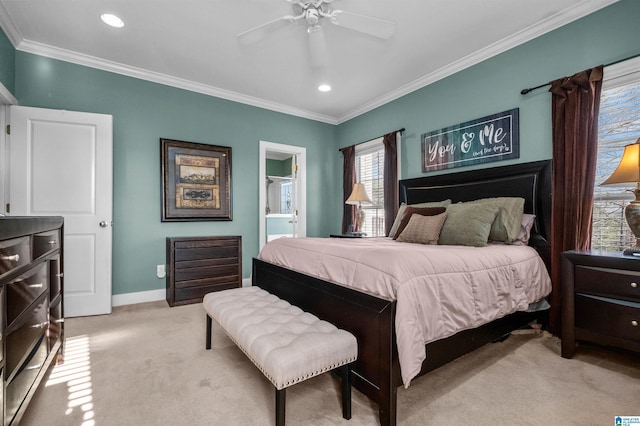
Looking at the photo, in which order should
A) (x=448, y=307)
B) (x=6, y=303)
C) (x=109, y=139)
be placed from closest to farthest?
1. (x=6, y=303)
2. (x=448, y=307)
3. (x=109, y=139)

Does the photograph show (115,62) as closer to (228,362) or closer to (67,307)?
(67,307)

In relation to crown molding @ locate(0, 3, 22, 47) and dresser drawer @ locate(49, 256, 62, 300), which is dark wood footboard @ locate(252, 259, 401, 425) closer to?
dresser drawer @ locate(49, 256, 62, 300)

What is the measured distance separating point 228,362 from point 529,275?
2.28m

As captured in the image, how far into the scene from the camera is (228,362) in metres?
2.01

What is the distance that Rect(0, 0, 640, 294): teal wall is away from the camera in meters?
2.54

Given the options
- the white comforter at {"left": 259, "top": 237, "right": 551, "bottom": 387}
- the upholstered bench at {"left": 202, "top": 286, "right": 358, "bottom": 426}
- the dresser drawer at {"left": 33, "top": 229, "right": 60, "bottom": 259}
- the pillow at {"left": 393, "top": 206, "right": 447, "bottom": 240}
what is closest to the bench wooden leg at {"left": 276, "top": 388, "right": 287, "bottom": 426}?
the upholstered bench at {"left": 202, "top": 286, "right": 358, "bottom": 426}

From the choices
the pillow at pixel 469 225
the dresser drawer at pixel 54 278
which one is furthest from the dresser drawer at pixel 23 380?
the pillow at pixel 469 225

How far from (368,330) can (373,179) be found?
3314 millimetres

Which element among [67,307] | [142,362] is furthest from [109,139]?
[142,362]

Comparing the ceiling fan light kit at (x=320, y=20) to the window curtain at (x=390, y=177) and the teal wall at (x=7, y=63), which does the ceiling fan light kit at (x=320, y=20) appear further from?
the teal wall at (x=7, y=63)

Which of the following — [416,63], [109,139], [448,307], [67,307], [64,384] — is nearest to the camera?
[448,307]

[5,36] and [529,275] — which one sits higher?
[5,36]

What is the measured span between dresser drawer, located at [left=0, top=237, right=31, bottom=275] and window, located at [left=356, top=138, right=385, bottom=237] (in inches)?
148

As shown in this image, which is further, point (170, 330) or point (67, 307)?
point (67, 307)
